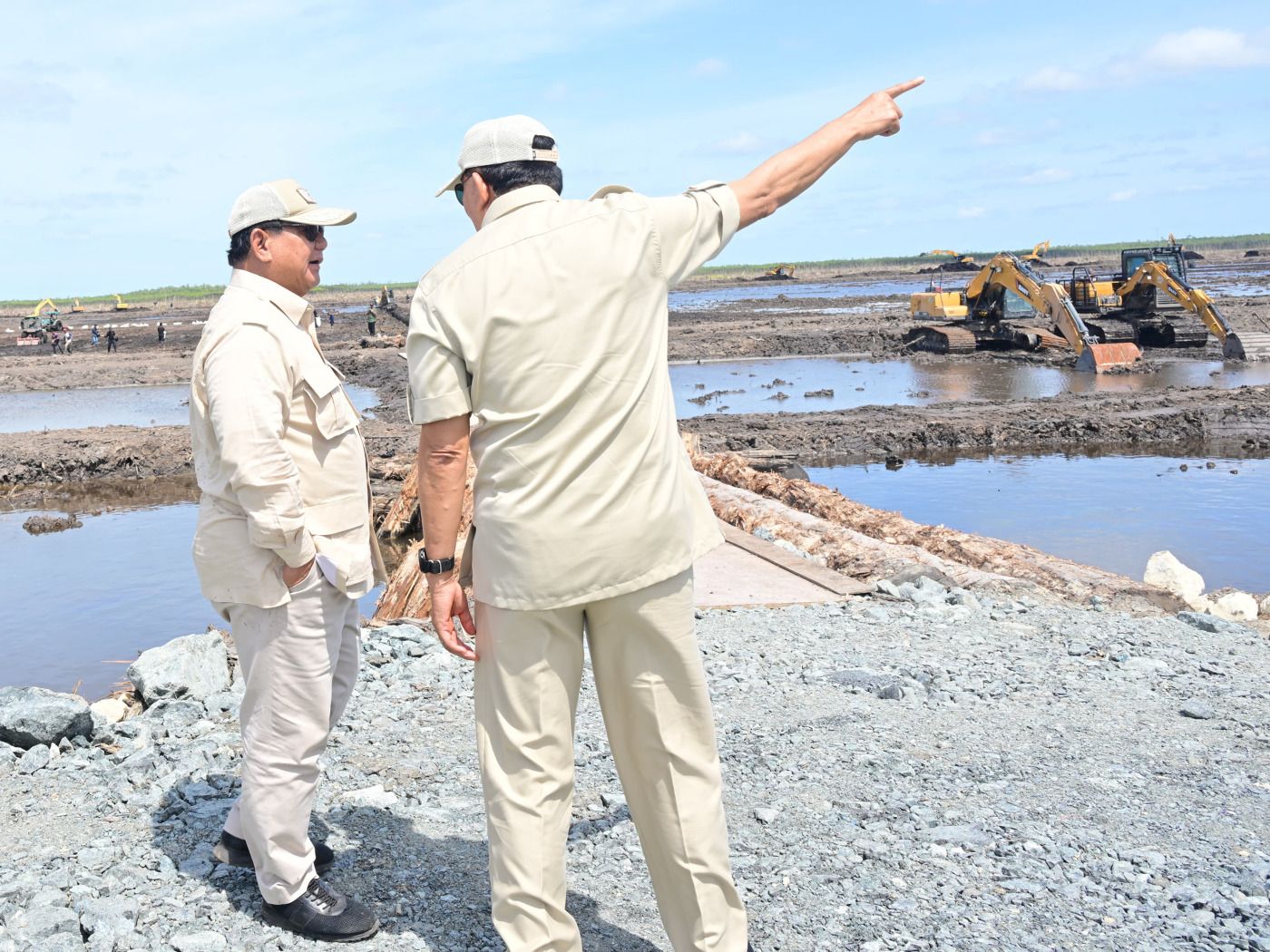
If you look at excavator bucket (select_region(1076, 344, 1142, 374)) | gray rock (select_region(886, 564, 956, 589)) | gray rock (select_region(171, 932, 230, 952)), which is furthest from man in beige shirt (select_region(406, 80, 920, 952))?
excavator bucket (select_region(1076, 344, 1142, 374))

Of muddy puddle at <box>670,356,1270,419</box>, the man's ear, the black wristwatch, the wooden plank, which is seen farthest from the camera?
muddy puddle at <box>670,356,1270,419</box>

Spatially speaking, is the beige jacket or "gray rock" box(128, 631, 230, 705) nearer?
the beige jacket

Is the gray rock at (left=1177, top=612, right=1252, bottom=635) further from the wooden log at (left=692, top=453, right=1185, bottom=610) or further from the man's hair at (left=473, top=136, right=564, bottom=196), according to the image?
the man's hair at (left=473, top=136, right=564, bottom=196)

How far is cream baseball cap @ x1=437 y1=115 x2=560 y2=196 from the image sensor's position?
2.71 m

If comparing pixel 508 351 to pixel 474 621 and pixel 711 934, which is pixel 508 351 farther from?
pixel 711 934

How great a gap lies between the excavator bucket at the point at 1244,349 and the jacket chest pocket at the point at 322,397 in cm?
2944

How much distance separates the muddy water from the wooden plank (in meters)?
4.13

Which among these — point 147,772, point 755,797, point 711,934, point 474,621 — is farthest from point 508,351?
point 147,772

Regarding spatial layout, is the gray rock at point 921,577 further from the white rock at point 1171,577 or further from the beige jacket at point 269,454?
the beige jacket at point 269,454

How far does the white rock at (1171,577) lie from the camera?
8.26 meters

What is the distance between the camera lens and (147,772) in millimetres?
4195

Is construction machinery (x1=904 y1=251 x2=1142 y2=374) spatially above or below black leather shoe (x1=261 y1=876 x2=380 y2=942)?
above

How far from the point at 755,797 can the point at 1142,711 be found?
1.79 meters

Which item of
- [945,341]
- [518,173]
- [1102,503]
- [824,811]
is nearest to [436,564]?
[518,173]
